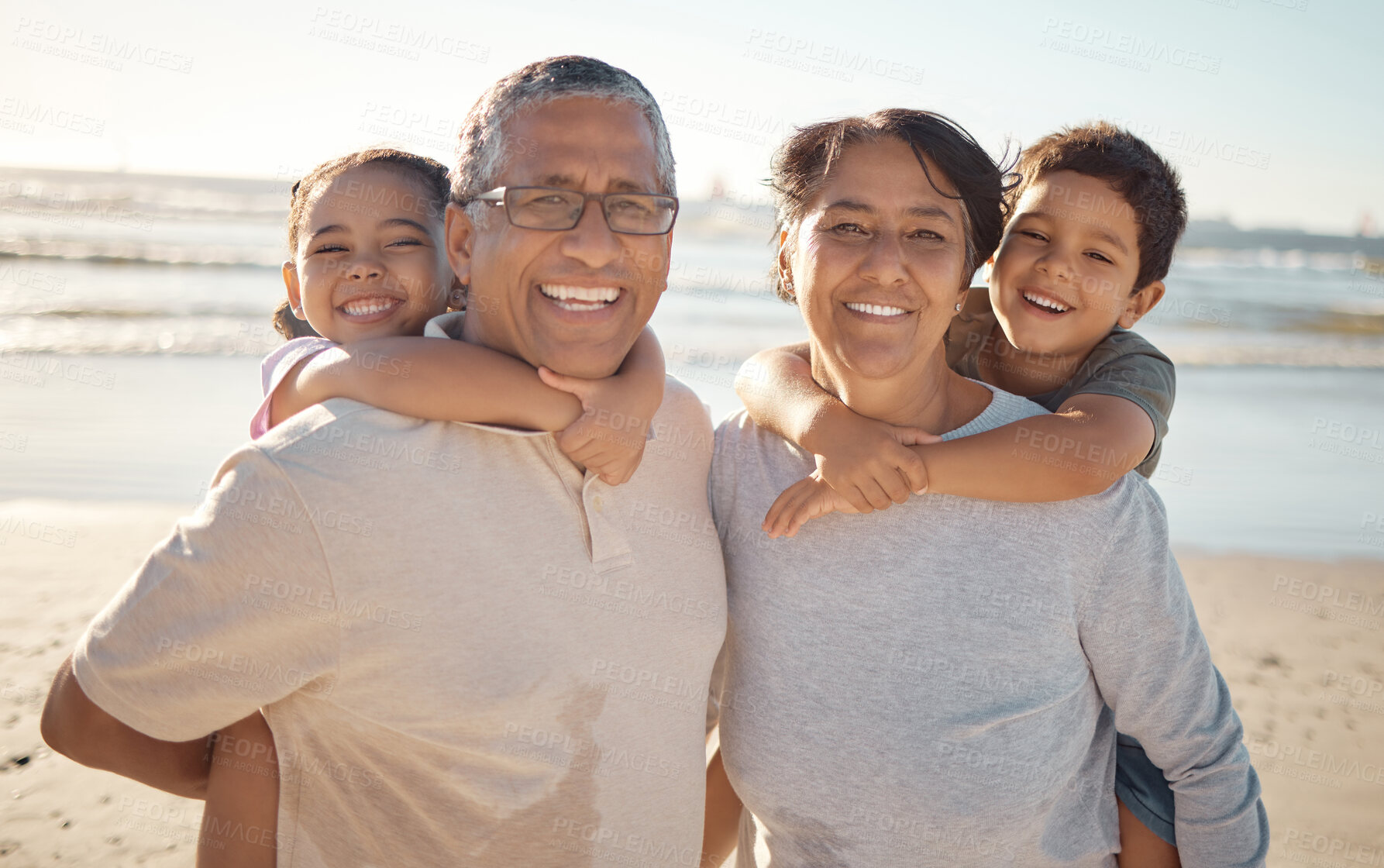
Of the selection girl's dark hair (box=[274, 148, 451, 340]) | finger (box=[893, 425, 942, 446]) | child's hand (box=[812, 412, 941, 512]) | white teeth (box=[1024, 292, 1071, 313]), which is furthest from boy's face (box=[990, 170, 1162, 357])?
girl's dark hair (box=[274, 148, 451, 340])

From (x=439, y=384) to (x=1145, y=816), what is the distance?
6.64 ft

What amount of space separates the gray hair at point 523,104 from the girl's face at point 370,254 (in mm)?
607

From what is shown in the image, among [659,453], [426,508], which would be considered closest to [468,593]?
[426,508]

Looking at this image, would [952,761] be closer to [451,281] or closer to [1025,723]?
[1025,723]

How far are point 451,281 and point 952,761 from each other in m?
2.10

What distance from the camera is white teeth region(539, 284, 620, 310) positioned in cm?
218

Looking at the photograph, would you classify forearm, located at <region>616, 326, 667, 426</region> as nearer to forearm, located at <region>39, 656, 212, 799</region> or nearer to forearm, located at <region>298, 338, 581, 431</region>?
forearm, located at <region>298, 338, 581, 431</region>

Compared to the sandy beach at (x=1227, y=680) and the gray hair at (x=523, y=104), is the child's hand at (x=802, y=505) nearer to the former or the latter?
the gray hair at (x=523, y=104)

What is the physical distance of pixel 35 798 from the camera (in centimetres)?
381

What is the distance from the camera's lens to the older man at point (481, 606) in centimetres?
179

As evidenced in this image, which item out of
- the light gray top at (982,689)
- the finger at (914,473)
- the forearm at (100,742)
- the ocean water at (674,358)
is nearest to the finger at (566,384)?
the light gray top at (982,689)

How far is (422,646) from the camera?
6.12ft

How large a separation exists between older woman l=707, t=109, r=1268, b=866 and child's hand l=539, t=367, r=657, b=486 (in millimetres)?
445

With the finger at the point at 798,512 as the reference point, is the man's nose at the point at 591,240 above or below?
above
